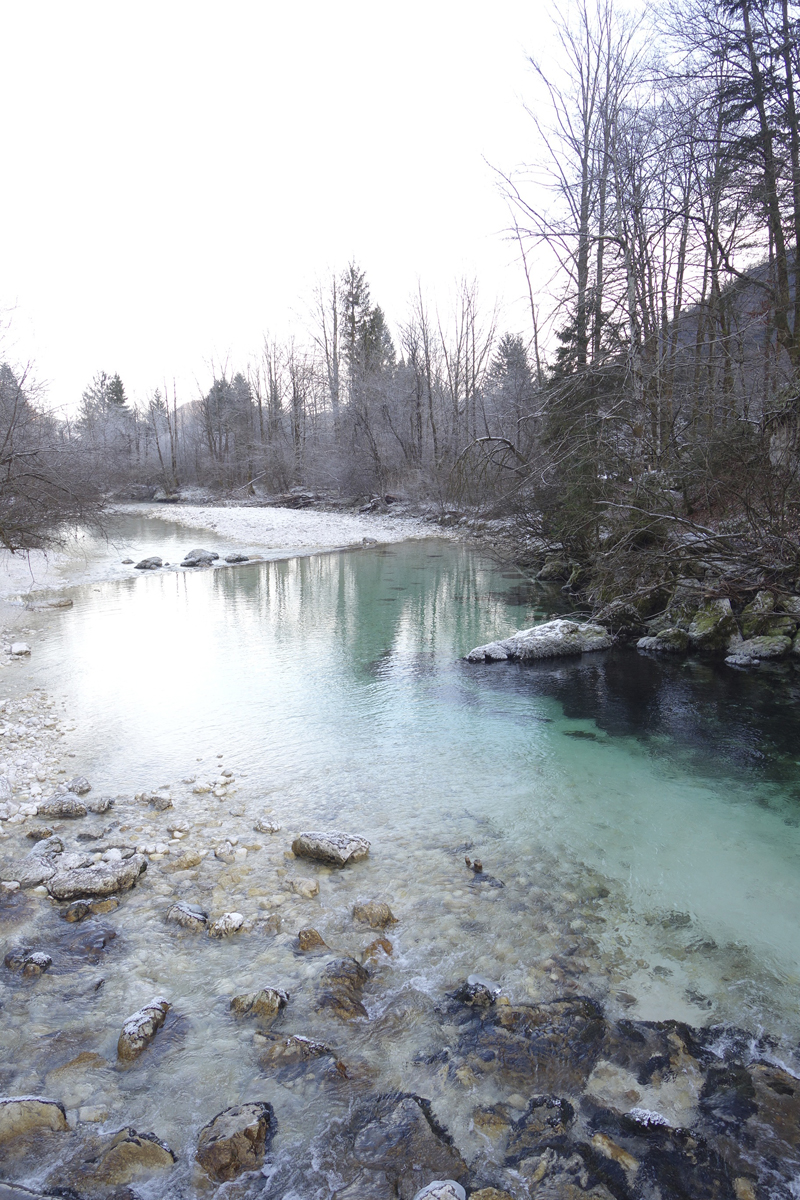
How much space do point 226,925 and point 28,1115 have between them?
4.35 ft

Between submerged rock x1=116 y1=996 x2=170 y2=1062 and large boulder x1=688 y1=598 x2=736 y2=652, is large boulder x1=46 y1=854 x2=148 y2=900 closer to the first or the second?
submerged rock x1=116 y1=996 x2=170 y2=1062

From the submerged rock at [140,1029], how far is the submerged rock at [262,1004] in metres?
0.36

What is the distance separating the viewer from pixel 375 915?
396cm

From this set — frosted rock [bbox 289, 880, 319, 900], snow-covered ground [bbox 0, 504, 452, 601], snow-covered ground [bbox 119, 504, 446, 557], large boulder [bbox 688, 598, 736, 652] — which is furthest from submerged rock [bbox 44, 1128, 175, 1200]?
snow-covered ground [bbox 119, 504, 446, 557]

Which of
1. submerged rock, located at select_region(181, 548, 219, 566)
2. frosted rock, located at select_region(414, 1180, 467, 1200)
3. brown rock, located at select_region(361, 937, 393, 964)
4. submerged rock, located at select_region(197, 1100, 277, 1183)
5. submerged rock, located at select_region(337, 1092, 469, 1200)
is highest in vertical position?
submerged rock, located at select_region(181, 548, 219, 566)

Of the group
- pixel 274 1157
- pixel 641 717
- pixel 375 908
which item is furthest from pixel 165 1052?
pixel 641 717

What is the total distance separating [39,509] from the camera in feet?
36.0

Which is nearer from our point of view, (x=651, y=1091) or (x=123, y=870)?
(x=651, y=1091)

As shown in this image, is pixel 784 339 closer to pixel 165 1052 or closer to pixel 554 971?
pixel 554 971

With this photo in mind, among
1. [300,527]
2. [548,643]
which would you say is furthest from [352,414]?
[548,643]

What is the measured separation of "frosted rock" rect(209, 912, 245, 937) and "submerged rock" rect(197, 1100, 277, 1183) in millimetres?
1143

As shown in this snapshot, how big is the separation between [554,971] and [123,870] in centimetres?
287

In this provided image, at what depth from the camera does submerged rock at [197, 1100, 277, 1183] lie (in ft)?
8.27

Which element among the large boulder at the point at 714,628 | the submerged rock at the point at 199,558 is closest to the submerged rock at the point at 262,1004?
the large boulder at the point at 714,628
